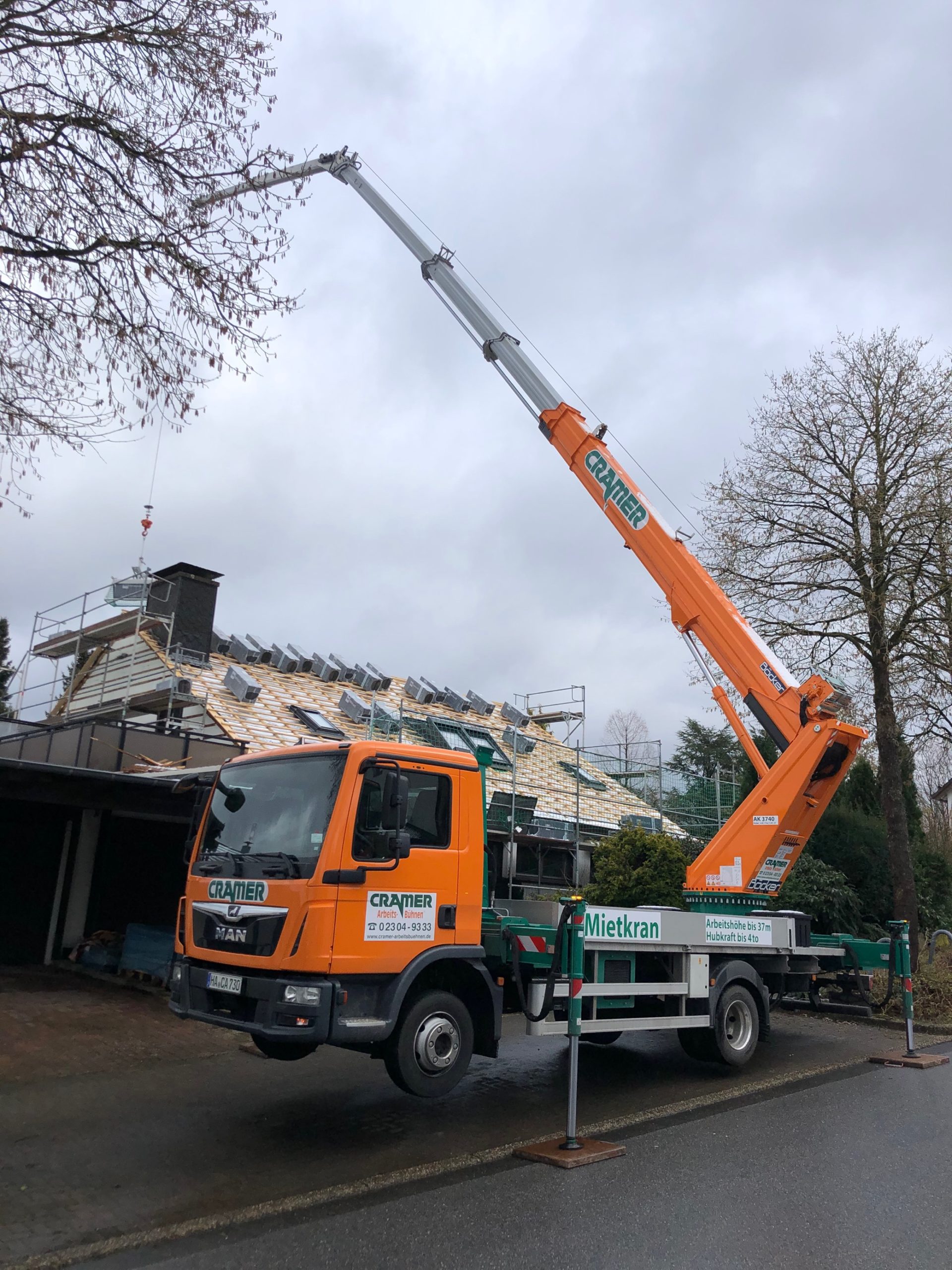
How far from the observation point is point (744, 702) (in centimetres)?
1106

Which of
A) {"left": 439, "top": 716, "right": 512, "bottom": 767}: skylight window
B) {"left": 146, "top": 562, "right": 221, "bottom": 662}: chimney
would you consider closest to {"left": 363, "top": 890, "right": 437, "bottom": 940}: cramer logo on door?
{"left": 439, "top": 716, "right": 512, "bottom": 767}: skylight window

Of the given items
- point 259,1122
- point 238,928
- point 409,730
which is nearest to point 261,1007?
point 238,928

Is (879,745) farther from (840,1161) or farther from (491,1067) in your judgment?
(840,1161)

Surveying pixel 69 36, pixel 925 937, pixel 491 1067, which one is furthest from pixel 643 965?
pixel 925 937

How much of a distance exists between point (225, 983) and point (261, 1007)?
0.41m

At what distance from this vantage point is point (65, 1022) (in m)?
10.2

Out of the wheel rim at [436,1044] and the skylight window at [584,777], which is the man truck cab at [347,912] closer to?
the wheel rim at [436,1044]

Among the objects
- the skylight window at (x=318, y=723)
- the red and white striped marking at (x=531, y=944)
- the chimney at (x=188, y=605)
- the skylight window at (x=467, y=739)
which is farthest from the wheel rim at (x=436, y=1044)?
the chimney at (x=188, y=605)

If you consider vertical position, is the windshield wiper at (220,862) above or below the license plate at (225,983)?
above

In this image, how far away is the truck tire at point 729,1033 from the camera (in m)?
9.06

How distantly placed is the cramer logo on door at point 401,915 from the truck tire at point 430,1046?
0.47 metres

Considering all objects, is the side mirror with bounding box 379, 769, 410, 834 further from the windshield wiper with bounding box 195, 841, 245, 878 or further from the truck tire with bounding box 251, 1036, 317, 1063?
the truck tire with bounding box 251, 1036, 317, 1063

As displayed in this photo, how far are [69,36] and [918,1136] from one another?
388 inches

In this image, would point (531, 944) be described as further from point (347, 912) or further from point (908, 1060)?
point (908, 1060)
